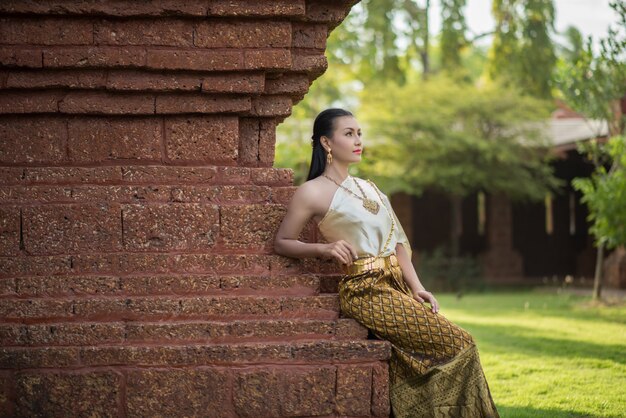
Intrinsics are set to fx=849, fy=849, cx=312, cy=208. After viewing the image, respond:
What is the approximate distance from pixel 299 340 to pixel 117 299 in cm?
82

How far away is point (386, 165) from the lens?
712 inches

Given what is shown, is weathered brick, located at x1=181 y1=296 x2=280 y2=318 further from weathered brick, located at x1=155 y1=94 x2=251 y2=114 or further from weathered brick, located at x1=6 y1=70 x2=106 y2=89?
weathered brick, located at x1=6 y1=70 x2=106 y2=89

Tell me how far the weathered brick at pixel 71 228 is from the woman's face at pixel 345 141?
1079mm

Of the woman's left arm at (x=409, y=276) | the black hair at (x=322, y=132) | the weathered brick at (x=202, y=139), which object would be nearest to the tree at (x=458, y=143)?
the woman's left arm at (x=409, y=276)

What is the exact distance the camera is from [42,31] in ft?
12.8

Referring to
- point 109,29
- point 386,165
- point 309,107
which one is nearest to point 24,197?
point 109,29

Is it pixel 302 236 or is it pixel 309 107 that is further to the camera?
pixel 309 107

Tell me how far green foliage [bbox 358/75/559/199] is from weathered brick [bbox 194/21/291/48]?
13085 mm

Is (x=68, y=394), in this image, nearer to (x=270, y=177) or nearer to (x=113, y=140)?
(x=113, y=140)

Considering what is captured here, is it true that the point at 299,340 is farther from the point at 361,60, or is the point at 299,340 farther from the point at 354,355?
the point at 361,60

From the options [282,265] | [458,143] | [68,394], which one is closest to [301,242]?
[282,265]

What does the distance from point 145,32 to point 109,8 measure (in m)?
0.19

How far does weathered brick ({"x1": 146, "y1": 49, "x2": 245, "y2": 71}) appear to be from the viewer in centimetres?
393

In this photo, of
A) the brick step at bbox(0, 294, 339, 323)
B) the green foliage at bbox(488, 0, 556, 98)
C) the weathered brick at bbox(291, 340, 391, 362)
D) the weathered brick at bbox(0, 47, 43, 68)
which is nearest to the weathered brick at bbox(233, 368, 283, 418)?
the weathered brick at bbox(291, 340, 391, 362)
